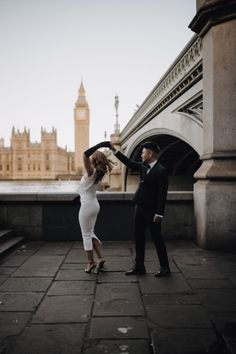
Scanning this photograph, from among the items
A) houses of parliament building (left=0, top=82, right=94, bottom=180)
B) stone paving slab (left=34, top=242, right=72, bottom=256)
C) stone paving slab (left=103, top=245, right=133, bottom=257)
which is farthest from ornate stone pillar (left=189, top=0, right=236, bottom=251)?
houses of parliament building (left=0, top=82, right=94, bottom=180)

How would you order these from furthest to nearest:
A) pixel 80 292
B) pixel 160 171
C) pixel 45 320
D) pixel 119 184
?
1. pixel 119 184
2. pixel 160 171
3. pixel 80 292
4. pixel 45 320

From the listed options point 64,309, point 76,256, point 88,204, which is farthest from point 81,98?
point 64,309

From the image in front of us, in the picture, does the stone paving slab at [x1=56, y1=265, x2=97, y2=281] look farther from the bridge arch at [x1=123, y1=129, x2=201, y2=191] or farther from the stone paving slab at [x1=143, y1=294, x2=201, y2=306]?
the bridge arch at [x1=123, y1=129, x2=201, y2=191]

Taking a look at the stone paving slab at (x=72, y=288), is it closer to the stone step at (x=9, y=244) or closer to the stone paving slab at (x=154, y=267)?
the stone paving slab at (x=154, y=267)

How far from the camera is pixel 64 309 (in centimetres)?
288

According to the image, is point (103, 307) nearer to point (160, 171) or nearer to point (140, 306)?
point (140, 306)

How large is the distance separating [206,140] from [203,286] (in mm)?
2674

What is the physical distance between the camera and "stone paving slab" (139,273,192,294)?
334cm

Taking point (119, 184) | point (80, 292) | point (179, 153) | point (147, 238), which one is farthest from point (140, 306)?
point (119, 184)

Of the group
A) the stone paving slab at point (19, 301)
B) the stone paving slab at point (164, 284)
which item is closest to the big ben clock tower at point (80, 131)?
the stone paving slab at point (164, 284)

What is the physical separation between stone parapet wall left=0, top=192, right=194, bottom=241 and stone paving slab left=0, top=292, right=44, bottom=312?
106 inches

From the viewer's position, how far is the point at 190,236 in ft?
19.2

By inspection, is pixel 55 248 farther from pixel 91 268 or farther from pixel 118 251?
pixel 91 268

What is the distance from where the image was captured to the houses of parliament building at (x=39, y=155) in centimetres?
10531
